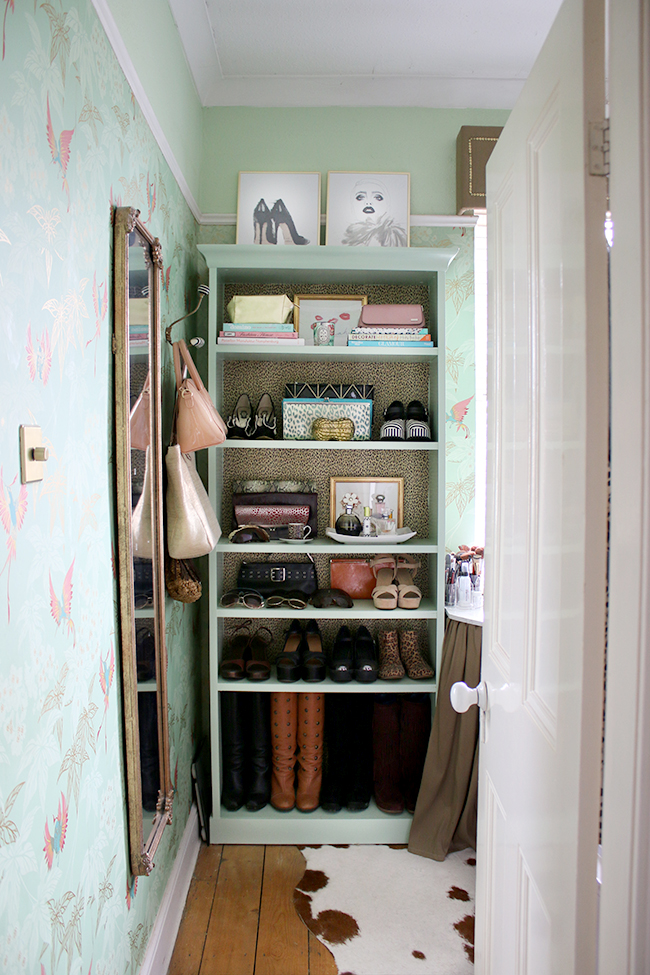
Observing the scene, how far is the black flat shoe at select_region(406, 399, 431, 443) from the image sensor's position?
2.28 m

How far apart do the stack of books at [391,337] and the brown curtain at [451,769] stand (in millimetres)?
1065

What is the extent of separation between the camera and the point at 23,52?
0.86 meters

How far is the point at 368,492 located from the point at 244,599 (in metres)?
0.69

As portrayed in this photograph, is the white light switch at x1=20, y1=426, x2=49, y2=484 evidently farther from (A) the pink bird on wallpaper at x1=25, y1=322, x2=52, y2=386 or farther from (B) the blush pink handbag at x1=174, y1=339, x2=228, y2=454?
(B) the blush pink handbag at x1=174, y1=339, x2=228, y2=454

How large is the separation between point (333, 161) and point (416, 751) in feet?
8.03

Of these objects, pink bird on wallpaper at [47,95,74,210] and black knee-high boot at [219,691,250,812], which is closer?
pink bird on wallpaper at [47,95,74,210]

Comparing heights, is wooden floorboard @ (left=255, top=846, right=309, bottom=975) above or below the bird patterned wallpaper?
below

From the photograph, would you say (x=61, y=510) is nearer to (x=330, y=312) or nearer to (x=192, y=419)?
(x=192, y=419)

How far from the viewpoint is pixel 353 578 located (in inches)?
98.7

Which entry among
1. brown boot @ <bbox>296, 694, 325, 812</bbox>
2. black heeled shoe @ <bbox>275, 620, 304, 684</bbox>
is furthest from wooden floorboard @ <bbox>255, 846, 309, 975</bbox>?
black heeled shoe @ <bbox>275, 620, 304, 684</bbox>

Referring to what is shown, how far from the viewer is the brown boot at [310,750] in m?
2.32

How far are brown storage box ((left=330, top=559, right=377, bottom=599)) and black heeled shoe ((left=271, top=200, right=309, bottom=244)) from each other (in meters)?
1.38

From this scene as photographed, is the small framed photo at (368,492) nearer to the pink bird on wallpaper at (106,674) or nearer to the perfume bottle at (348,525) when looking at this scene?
the perfume bottle at (348,525)

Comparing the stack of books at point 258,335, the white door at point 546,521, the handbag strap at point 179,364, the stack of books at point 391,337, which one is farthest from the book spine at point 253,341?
the white door at point 546,521
